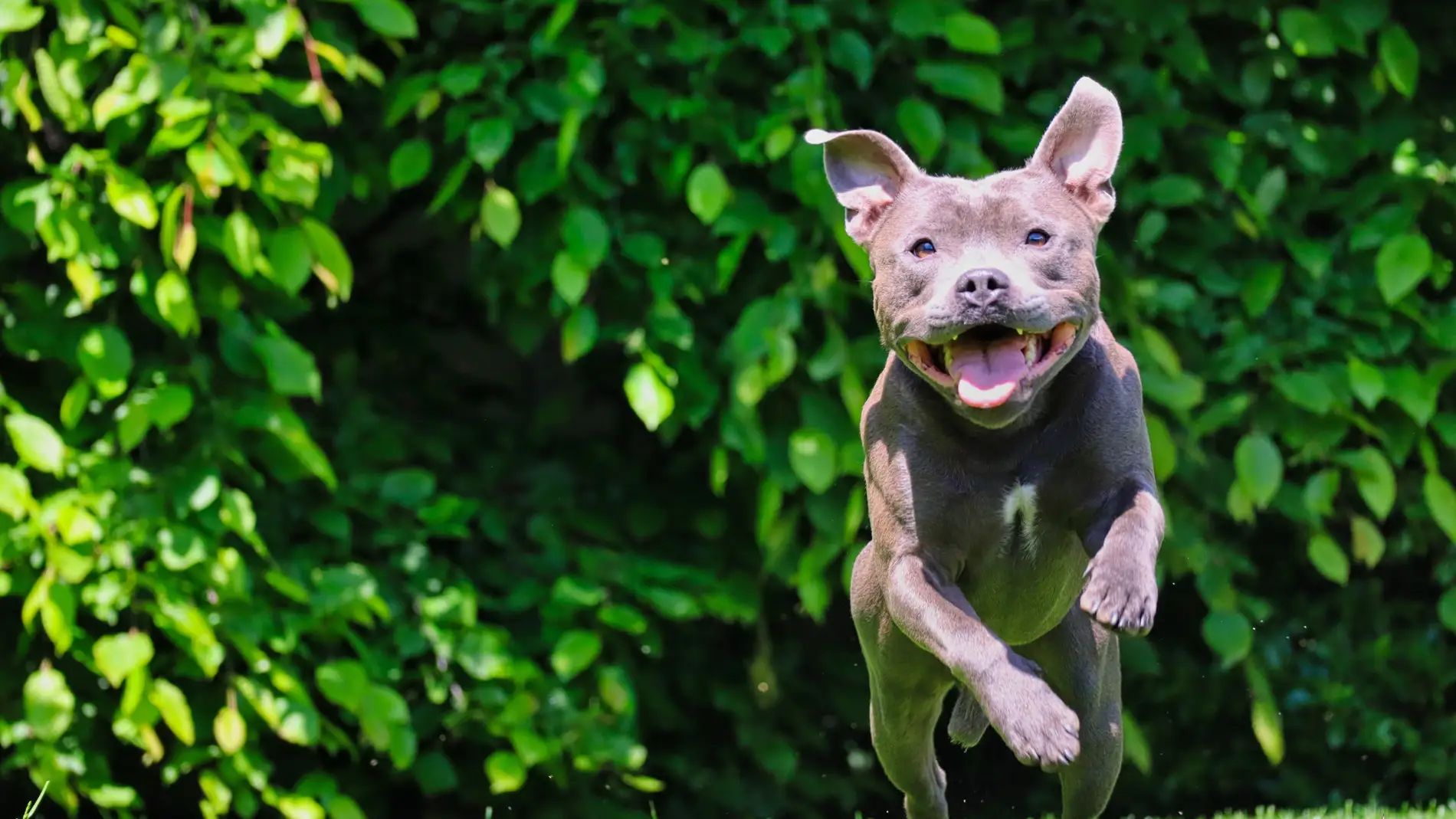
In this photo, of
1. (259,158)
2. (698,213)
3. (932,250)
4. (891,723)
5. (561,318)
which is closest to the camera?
(932,250)

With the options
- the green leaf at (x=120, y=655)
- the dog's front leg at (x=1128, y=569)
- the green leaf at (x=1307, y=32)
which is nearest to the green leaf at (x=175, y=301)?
the green leaf at (x=120, y=655)

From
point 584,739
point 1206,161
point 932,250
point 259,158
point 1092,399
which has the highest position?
point 932,250

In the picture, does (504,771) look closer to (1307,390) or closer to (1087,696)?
(1087,696)

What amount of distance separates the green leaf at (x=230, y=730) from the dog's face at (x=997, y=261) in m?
2.38

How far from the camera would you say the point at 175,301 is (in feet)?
14.1

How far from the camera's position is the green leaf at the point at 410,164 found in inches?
185

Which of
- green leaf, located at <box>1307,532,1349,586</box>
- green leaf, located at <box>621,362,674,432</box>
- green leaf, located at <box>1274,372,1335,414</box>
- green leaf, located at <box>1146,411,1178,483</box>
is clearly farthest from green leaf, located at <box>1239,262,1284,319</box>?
green leaf, located at <box>621,362,674,432</box>

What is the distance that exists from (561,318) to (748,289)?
2.26 feet

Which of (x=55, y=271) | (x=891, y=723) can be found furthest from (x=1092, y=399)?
(x=55, y=271)

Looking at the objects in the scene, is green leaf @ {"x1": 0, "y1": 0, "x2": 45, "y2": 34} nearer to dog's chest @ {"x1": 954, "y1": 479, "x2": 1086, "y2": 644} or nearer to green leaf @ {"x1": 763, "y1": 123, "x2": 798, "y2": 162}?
green leaf @ {"x1": 763, "y1": 123, "x2": 798, "y2": 162}

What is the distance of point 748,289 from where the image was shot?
4.90 metres

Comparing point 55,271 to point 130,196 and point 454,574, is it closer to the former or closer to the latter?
point 130,196

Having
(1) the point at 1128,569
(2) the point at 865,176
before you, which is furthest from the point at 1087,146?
(1) the point at 1128,569

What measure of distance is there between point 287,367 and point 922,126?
1710 mm
